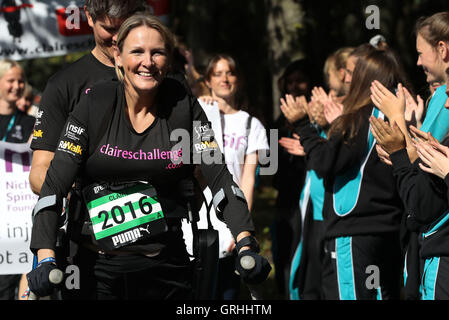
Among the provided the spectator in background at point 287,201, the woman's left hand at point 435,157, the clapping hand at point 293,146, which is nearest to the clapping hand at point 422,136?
the woman's left hand at point 435,157

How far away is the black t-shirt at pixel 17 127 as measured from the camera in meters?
6.82

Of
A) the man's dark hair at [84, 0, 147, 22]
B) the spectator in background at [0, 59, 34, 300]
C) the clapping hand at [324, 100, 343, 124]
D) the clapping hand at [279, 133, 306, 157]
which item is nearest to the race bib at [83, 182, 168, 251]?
the man's dark hair at [84, 0, 147, 22]

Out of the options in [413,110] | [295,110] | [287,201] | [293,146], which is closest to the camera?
[413,110]

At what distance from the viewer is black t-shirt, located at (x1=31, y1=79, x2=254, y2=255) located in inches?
131

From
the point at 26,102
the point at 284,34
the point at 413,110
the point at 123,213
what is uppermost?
the point at 284,34

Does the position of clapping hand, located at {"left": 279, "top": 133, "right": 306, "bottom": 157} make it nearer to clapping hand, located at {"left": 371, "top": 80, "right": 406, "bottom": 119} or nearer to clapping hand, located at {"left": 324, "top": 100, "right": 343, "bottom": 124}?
clapping hand, located at {"left": 324, "top": 100, "right": 343, "bottom": 124}

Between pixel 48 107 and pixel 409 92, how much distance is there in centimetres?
255

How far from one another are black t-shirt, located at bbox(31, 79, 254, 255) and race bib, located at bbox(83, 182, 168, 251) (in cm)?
5

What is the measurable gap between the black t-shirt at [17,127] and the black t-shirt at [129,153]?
3.54 m

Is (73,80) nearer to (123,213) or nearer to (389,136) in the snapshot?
(123,213)

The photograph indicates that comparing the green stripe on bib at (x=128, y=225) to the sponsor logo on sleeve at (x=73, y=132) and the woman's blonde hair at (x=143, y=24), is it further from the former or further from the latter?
the woman's blonde hair at (x=143, y=24)

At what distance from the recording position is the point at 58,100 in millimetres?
3908

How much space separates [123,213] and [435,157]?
1.61 meters

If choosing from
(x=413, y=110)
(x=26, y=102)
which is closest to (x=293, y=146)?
(x=413, y=110)
